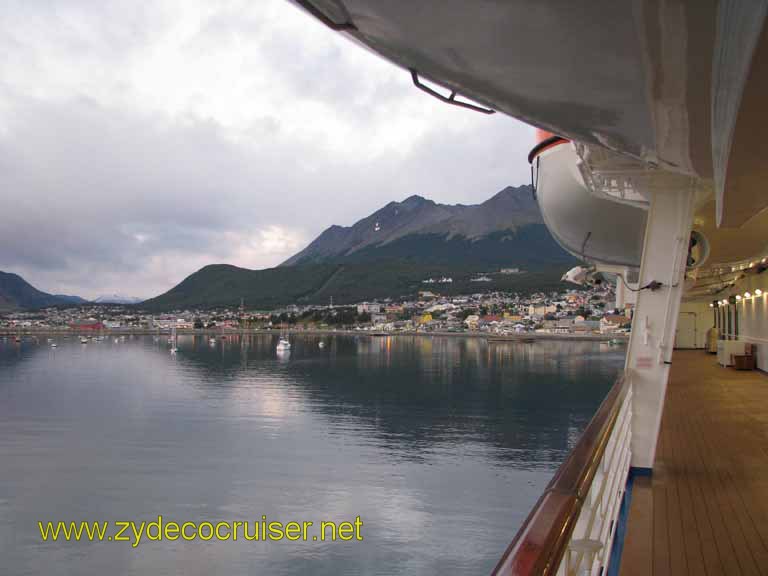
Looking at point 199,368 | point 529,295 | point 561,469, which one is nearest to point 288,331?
point 529,295

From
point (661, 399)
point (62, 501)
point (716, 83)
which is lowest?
point (62, 501)

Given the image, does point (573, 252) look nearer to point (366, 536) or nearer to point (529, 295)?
point (366, 536)

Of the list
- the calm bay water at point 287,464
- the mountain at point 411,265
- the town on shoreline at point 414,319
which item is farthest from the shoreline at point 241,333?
the calm bay water at point 287,464

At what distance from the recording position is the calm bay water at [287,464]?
9.52m

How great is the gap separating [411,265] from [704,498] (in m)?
116

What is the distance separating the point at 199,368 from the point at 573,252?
33486mm

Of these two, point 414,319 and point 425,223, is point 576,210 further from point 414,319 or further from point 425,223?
point 425,223

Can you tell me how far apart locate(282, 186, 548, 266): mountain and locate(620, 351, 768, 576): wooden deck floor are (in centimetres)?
13964

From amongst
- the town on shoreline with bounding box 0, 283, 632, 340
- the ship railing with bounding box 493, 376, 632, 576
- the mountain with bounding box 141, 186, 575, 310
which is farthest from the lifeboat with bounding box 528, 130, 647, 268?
the mountain with bounding box 141, 186, 575, 310

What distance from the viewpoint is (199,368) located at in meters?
38.2

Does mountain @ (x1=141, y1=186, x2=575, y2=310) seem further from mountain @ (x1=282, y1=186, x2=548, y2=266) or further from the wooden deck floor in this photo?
the wooden deck floor

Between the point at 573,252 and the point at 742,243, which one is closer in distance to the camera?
the point at 742,243

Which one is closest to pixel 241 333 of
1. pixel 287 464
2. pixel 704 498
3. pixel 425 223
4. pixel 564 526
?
pixel 287 464

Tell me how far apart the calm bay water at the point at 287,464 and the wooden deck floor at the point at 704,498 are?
179 inches
